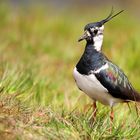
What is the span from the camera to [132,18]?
13.8 meters

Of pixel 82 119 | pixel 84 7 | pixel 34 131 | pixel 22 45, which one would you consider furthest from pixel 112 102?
pixel 84 7

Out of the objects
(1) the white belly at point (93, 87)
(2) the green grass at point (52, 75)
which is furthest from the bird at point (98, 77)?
(2) the green grass at point (52, 75)

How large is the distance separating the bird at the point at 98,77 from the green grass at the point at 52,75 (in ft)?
0.74

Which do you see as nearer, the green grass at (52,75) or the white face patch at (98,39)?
the green grass at (52,75)

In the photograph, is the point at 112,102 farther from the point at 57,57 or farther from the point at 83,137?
the point at 57,57

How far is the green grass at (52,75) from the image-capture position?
6.05 metres

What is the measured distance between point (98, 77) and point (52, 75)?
2.84m

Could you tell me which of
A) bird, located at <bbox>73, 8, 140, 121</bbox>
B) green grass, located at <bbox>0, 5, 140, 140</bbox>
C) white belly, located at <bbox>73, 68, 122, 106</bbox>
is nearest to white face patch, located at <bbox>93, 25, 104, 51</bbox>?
bird, located at <bbox>73, 8, 140, 121</bbox>

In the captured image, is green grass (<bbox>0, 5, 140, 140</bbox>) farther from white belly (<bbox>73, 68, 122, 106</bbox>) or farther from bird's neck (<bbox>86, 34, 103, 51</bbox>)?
bird's neck (<bbox>86, 34, 103, 51</bbox>)

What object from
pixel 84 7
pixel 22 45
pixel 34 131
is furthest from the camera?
pixel 84 7

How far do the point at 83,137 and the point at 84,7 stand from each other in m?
11.9

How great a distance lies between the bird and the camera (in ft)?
21.3

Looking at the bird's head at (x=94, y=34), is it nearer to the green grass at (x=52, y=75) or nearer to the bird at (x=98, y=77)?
the bird at (x=98, y=77)

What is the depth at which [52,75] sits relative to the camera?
9289mm
